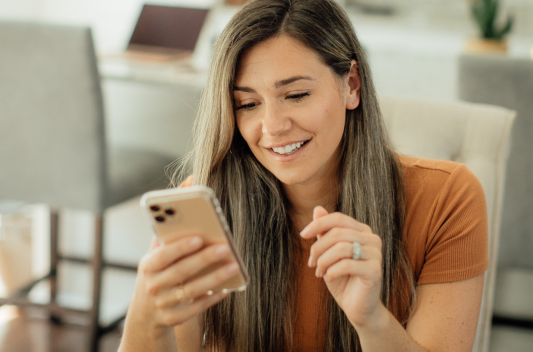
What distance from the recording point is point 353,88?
101cm

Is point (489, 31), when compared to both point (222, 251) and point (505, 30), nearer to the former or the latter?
point (505, 30)

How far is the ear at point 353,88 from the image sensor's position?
98cm

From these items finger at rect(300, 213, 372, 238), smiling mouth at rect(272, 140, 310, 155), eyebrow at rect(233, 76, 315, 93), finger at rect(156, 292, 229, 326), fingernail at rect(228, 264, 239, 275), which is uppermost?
eyebrow at rect(233, 76, 315, 93)

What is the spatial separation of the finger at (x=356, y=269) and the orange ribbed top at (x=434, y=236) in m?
0.25

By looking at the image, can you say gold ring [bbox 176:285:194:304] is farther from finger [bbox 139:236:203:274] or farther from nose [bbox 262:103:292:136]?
nose [bbox 262:103:292:136]

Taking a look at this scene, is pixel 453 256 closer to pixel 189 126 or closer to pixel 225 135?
pixel 225 135

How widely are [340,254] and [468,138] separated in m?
0.65

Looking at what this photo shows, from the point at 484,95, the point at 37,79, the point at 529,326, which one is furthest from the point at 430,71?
A: the point at 37,79

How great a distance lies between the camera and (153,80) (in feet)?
6.14

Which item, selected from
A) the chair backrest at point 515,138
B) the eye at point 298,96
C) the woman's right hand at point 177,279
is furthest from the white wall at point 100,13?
the woman's right hand at point 177,279

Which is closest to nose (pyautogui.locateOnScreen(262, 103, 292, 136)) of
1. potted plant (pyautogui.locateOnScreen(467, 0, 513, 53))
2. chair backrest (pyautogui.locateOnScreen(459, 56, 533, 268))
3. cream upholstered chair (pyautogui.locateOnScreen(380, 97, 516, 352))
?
cream upholstered chair (pyautogui.locateOnScreen(380, 97, 516, 352))

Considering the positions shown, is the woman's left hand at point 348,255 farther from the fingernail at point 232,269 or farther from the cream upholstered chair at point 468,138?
the cream upholstered chair at point 468,138

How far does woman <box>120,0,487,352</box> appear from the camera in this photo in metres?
0.90

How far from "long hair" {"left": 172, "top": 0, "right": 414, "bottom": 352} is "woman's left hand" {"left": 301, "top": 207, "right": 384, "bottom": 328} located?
0.81 ft
